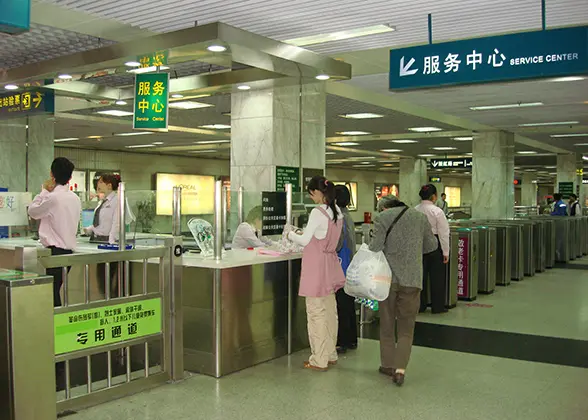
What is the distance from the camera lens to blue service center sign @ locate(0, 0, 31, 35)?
3.32 metres

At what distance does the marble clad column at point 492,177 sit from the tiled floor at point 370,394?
10.2 m

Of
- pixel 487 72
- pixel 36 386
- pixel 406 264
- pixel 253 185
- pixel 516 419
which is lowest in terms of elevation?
pixel 516 419

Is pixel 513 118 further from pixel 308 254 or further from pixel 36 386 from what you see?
pixel 36 386

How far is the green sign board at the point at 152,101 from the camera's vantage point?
7312mm

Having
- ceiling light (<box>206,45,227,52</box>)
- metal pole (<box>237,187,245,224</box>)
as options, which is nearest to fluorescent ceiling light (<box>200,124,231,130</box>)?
metal pole (<box>237,187,245,224</box>)

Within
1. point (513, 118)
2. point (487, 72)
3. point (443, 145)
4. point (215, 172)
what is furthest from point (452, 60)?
point (215, 172)

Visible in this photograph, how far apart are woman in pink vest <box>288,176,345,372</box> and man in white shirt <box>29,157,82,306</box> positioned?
2.10 metres

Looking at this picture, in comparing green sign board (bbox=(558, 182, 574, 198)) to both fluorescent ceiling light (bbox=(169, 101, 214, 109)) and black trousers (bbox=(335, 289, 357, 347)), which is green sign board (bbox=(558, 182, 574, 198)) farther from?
black trousers (bbox=(335, 289, 357, 347))

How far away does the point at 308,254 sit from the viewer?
528cm

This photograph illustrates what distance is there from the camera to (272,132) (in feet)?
26.8

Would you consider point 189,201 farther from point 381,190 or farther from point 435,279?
point 381,190

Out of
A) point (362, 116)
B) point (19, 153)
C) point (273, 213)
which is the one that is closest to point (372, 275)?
point (273, 213)

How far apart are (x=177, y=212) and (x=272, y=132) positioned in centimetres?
279

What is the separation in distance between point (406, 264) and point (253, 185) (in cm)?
372
